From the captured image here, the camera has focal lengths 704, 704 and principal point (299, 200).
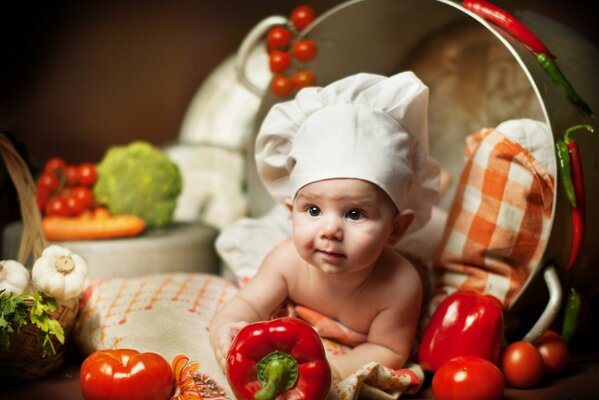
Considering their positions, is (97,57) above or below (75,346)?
above

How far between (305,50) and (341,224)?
0.62m

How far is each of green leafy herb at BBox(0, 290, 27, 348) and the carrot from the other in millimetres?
704

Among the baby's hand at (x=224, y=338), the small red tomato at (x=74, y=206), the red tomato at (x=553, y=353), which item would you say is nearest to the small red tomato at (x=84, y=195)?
the small red tomato at (x=74, y=206)

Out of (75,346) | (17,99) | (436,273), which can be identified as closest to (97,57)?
(17,99)

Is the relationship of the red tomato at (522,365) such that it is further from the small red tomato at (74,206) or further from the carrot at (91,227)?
→ the small red tomato at (74,206)

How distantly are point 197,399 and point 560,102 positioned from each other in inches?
36.0

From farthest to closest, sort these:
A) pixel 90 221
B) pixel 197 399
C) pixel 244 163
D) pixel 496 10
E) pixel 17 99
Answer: pixel 17 99 → pixel 244 163 → pixel 90 221 → pixel 496 10 → pixel 197 399

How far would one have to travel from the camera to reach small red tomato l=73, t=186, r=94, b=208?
6.97 ft

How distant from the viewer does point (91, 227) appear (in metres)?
2.04

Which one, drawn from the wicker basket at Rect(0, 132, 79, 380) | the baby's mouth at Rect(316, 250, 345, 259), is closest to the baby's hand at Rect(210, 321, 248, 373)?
the baby's mouth at Rect(316, 250, 345, 259)

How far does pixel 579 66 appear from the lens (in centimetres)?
153

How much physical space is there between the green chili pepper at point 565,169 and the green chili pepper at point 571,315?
0.73 feet

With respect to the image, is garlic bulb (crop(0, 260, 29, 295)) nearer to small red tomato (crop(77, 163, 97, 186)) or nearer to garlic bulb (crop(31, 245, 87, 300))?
garlic bulb (crop(31, 245, 87, 300))

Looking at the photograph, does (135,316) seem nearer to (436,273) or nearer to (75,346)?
(75,346)
